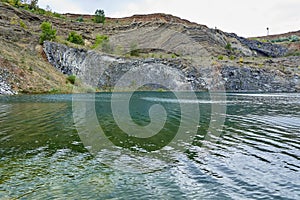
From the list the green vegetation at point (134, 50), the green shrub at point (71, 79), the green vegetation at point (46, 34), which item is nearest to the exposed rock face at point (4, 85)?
the green shrub at point (71, 79)

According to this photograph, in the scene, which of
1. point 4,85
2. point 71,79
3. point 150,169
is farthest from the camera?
point 71,79

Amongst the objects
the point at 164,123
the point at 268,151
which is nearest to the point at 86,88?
the point at 164,123

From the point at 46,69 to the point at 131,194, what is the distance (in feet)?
206

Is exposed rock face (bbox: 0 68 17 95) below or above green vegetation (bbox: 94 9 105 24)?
below

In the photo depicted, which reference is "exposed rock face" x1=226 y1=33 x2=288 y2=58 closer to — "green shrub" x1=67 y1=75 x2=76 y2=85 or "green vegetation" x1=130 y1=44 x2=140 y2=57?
"green vegetation" x1=130 y1=44 x2=140 y2=57

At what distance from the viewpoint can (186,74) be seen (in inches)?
3270

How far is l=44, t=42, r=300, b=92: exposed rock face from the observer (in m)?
78.9

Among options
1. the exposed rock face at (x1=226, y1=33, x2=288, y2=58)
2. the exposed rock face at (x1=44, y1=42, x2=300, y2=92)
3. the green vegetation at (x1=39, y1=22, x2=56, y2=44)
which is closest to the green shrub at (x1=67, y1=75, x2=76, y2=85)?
the exposed rock face at (x1=44, y1=42, x2=300, y2=92)

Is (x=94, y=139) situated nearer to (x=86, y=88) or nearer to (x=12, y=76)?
(x=12, y=76)

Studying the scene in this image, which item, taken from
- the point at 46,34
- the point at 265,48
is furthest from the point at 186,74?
the point at 265,48

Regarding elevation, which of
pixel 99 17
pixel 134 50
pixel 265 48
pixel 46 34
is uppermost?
pixel 99 17

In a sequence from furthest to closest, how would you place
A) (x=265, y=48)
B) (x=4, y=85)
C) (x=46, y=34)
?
(x=265, y=48), (x=46, y=34), (x=4, y=85)

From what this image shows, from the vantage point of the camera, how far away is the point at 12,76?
172 feet

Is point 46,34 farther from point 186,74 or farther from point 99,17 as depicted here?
point 99,17
